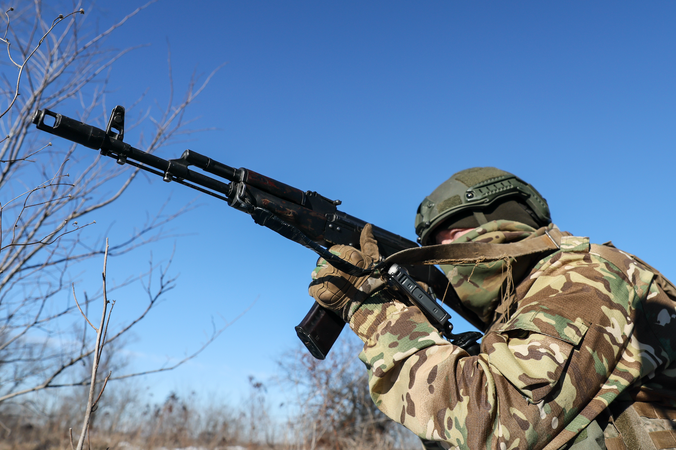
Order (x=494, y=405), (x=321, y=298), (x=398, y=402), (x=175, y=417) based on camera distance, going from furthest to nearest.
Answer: (x=175, y=417) → (x=321, y=298) → (x=398, y=402) → (x=494, y=405)

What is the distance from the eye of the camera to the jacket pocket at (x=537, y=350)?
2.01m

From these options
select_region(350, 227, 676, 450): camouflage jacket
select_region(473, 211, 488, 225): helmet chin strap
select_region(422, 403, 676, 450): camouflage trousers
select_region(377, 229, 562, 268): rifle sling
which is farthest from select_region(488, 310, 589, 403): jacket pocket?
select_region(473, 211, 488, 225): helmet chin strap

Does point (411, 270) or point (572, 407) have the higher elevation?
point (411, 270)

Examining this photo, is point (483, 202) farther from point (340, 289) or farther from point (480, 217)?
point (340, 289)

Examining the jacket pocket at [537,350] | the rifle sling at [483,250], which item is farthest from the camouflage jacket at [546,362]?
the rifle sling at [483,250]

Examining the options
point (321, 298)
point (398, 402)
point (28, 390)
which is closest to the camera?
point (398, 402)

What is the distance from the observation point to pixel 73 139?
8.62 feet

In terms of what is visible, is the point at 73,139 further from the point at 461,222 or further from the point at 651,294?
the point at 651,294

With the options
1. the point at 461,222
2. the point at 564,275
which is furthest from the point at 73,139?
the point at 564,275

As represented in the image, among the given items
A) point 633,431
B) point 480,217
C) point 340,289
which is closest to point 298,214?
point 340,289

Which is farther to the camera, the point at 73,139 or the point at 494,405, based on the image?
the point at 73,139

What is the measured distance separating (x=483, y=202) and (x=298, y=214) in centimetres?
136

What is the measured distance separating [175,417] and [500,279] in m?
13.6

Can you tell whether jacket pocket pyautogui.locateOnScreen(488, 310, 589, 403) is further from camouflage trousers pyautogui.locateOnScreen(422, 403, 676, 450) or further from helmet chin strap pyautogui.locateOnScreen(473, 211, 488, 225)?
helmet chin strap pyautogui.locateOnScreen(473, 211, 488, 225)
